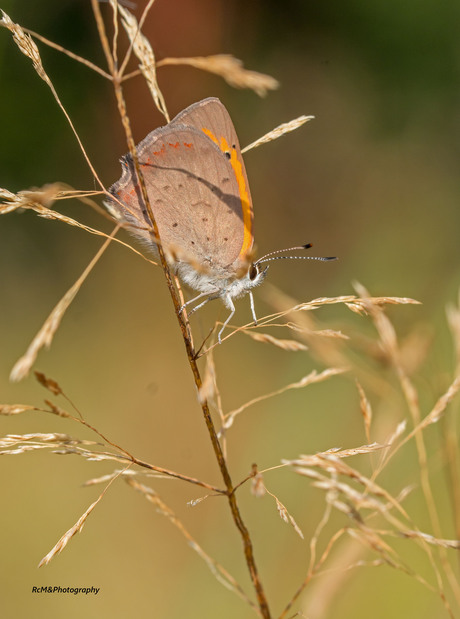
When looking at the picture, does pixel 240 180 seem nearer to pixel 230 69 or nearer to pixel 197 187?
pixel 197 187

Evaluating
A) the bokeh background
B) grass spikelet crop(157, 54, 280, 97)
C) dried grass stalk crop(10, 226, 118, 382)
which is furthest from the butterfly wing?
Answer: the bokeh background

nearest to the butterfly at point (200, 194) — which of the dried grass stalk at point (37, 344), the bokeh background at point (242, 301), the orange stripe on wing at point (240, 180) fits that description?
the orange stripe on wing at point (240, 180)

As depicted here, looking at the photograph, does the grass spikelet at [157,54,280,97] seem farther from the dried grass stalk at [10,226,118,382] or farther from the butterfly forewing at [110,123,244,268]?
the butterfly forewing at [110,123,244,268]

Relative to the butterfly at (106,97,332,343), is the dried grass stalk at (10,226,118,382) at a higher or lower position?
lower

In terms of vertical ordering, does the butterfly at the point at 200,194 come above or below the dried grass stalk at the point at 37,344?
above

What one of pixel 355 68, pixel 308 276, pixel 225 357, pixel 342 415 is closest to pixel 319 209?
pixel 308 276

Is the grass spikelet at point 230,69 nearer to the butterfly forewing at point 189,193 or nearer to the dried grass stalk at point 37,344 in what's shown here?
the dried grass stalk at point 37,344
